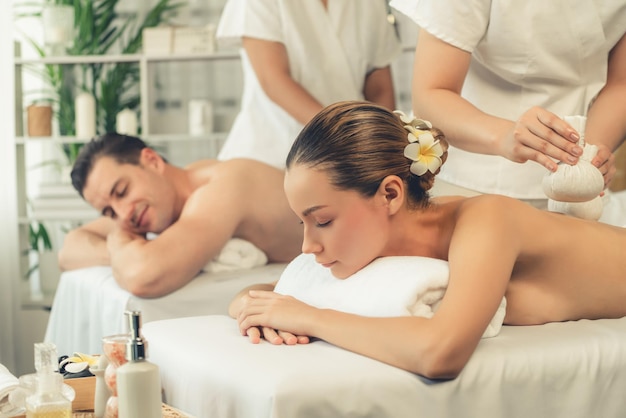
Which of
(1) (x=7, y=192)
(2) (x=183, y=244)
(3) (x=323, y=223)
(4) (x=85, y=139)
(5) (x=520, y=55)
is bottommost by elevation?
(1) (x=7, y=192)

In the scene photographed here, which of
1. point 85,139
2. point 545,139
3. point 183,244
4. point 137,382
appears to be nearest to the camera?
point 137,382

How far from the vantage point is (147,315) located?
91.3 inches

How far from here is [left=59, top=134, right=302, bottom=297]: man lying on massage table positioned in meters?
2.38

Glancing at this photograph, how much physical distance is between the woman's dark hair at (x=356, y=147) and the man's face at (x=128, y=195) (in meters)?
1.17

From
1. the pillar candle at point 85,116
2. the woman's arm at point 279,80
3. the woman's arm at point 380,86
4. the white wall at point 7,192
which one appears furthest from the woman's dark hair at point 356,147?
the pillar candle at point 85,116

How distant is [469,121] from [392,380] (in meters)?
0.65

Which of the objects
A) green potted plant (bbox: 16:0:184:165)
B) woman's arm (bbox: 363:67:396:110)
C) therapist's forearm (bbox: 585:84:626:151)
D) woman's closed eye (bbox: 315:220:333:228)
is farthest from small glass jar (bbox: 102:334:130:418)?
green potted plant (bbox: 16:0:184:165)

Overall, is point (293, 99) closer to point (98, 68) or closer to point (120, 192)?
point (120, 192)

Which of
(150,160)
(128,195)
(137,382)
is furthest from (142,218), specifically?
(137,382)

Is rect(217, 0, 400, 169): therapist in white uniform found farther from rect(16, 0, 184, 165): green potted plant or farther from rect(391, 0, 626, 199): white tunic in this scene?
rect(16, 0, 184, 165): green potted plant

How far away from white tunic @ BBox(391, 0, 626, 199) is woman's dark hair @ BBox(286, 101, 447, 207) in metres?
0.47

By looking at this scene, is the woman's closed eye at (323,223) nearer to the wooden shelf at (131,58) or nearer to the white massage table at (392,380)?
the white massage table at (392,380)

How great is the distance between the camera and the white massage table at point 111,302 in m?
2.35

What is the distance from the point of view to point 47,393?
118cm
